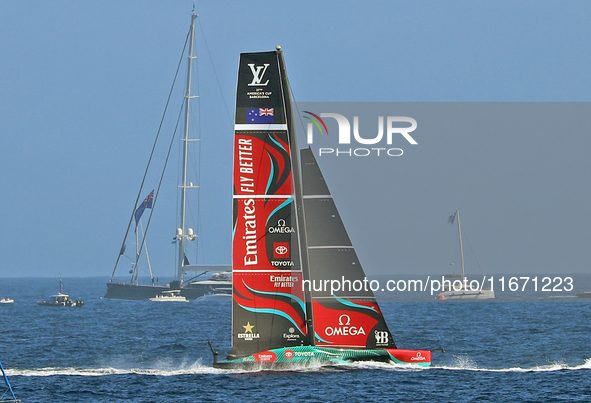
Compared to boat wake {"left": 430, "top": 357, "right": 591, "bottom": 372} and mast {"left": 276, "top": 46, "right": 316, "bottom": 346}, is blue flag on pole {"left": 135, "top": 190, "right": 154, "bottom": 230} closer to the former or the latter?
boat wake {"left": 430, "top": 357, "right": 591, "bottom": 372}

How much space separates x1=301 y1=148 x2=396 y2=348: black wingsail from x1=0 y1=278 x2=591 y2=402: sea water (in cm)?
117

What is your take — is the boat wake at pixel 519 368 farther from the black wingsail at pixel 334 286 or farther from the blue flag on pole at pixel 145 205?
the blue flag on pole at pixel 145 205

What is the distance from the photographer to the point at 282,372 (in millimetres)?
28109

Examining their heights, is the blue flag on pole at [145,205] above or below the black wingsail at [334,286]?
above

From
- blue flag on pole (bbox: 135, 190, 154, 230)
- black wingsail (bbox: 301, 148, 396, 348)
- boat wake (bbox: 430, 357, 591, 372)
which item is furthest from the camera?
blue flag on pole (bbox: 135, 190, 154, 230)

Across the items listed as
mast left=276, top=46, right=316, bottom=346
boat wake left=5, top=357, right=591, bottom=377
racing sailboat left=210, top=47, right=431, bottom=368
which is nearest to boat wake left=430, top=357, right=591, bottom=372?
boat wake left=5, top=357, right=591, bottom=377

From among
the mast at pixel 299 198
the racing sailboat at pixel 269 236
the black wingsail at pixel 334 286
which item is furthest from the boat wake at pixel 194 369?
the mast at pixel 299 198

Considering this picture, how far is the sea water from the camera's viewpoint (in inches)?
1059

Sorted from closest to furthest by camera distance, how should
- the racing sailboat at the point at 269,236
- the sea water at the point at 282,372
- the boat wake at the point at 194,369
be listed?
the sea water at the point at 282,372 < the racing sailboat at the point at 269,236 < the boat wake at the point at 194,369

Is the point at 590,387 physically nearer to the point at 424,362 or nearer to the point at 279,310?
the point at 424,362

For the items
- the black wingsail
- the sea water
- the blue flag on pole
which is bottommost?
the sea water

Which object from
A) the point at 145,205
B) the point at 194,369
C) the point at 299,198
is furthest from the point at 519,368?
→ the point at 145,205

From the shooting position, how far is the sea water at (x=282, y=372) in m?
26.9

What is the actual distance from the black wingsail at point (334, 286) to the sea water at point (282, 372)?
1.17 m
